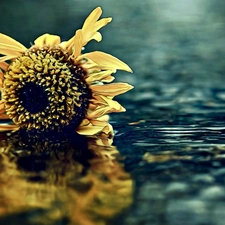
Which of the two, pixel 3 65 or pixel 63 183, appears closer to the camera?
pixel 63 183

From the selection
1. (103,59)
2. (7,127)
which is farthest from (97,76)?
(7,127)

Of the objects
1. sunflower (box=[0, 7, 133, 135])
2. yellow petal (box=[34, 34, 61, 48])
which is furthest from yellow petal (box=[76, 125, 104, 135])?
yellow petal (box=[34, 34, 61, 48])

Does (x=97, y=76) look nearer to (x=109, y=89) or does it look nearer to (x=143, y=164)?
(x=109, y=89)

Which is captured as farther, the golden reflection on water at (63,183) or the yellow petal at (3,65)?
the yellow petal at (3,65)

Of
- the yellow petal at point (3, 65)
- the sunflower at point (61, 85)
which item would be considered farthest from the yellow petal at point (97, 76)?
the yellow petal at point (3, 65)

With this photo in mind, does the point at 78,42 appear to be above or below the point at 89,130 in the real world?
above

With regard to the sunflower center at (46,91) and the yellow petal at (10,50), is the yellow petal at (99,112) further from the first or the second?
the yellow petal at (10,50)

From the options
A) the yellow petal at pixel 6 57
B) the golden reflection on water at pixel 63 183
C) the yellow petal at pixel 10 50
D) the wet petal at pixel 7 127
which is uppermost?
the yellow petal at pixel 10 50
